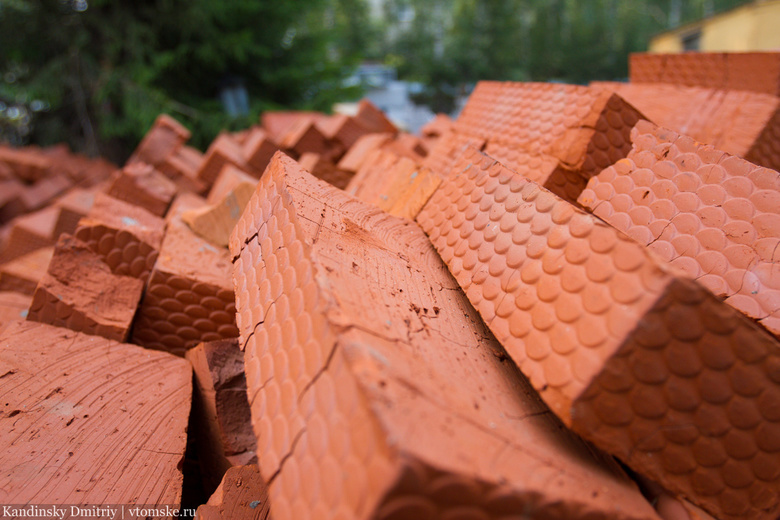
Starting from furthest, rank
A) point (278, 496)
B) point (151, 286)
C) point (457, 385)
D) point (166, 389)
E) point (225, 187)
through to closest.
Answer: point (225, 187)
point (151, 286)
point (166, 389)
point (457, 385)
point (278, 496)

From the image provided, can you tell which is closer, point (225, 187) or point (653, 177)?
point (653, 177)

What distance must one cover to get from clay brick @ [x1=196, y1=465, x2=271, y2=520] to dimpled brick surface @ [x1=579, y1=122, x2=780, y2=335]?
110cm

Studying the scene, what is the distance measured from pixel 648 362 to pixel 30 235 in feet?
11.0

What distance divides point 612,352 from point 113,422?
1190 millimetres

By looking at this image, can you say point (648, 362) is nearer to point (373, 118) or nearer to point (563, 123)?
point (563, 123)

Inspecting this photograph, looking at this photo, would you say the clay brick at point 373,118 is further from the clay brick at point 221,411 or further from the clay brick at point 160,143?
the clay brick at point 221,411

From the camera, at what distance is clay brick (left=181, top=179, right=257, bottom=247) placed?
1.78 metres

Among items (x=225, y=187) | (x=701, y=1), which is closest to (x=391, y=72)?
(x=701, y=1)

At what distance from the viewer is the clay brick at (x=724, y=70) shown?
232 centimetres

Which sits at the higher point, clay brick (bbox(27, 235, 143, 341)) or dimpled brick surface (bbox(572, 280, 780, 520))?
dimpled brick surface (bbox(572, 280, 780, 520))

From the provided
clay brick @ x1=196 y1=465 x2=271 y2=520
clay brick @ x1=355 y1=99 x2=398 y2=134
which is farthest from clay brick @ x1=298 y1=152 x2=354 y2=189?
clay brick @ x1=196 y1=465 x2=271 y2=520

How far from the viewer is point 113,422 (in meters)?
1.19

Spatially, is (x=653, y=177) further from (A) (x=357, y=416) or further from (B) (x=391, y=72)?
(B) (x=391, y=72)

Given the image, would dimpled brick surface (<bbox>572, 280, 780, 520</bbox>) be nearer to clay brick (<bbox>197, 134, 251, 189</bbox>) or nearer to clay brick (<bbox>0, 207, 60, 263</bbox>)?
clay brick (<bbox>197, 134, 251, 189</bbox>)
